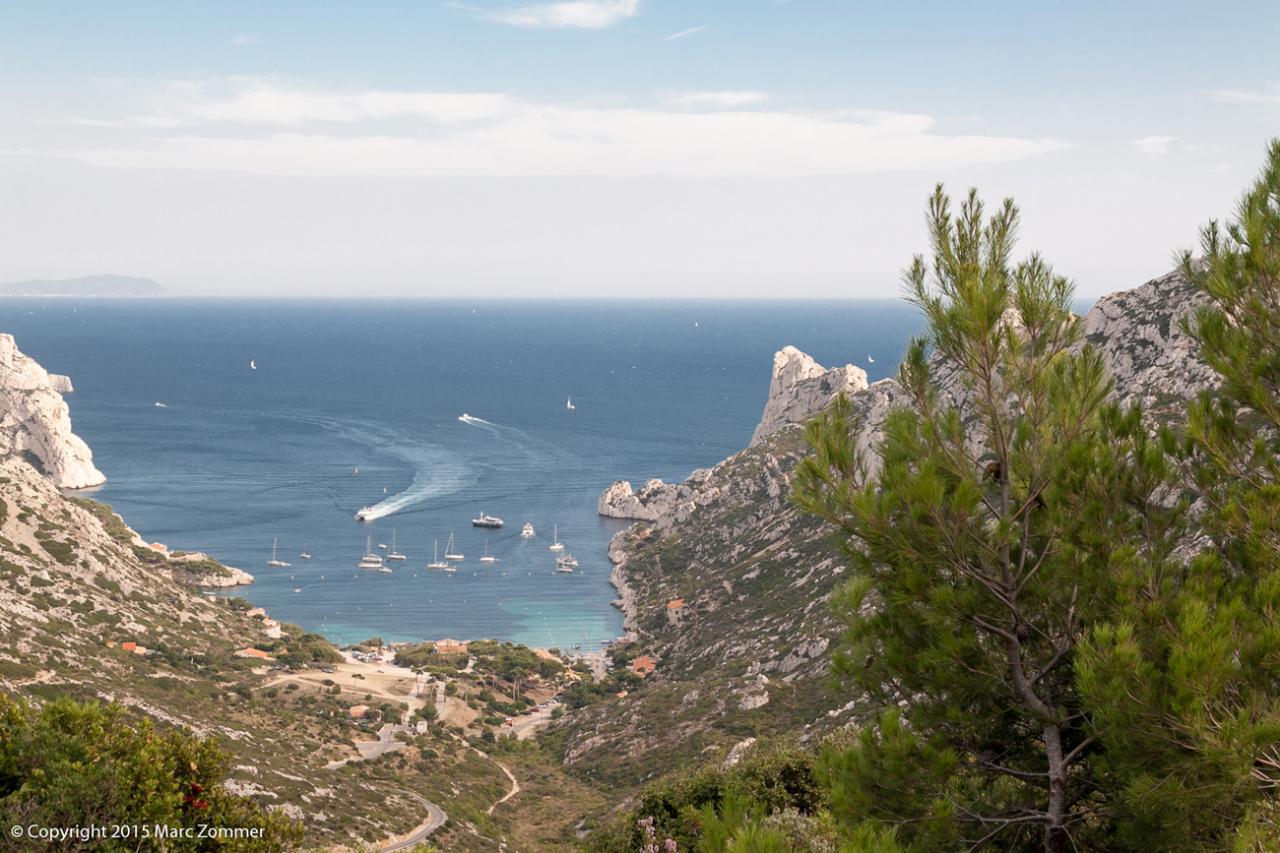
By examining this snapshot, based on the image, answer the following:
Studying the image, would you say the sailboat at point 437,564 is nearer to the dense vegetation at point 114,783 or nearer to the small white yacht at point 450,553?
the small white yacht at point 450,553

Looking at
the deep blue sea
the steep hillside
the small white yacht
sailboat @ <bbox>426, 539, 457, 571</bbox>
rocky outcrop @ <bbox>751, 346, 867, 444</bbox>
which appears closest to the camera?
the steep hillside

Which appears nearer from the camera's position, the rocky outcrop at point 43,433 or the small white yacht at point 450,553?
the small white yacht at point 450,553

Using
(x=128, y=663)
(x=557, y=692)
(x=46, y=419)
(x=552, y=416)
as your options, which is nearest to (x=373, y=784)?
(x=128, y=663)

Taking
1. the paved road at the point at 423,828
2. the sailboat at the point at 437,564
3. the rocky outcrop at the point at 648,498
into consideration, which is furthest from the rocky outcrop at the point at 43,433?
the paved road at the point at 423,828

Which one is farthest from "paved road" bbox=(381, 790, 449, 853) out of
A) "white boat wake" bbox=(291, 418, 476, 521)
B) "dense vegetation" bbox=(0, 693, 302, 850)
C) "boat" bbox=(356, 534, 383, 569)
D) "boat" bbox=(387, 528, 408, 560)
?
"white boat wake" bbox=(291, 418, 476, 521)

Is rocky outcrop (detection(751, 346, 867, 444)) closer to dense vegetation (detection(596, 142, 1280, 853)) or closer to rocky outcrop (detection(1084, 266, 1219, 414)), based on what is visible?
rocky outcrop (detection(1084, 266, 1219, 414))
